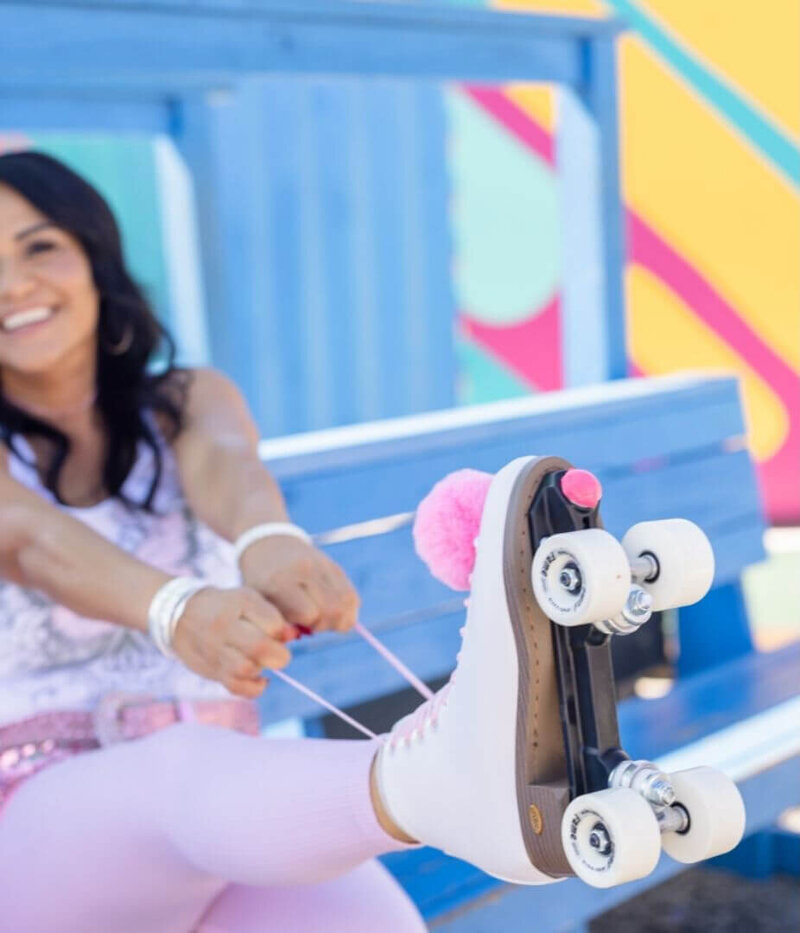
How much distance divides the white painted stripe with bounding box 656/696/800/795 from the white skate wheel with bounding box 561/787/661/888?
0.97m

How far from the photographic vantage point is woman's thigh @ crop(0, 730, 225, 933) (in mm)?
1179

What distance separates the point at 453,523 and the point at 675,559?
212 mm

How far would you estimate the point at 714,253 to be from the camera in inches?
196

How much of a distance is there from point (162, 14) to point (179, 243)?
2.85 ft

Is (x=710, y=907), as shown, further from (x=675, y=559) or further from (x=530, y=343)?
(x=530, y=343)

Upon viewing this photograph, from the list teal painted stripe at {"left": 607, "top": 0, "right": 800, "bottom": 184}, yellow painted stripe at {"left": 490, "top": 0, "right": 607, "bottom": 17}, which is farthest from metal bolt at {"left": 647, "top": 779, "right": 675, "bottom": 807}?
yellow painted stripe at {"left": 490, "top": 0, "right": 607, "bottom": 17}

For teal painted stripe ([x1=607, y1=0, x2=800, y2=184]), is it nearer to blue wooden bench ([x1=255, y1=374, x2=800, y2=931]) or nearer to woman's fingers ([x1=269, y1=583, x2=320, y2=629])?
blue wooden bench ([x1=255, y1=374, x2=800, y2=931])

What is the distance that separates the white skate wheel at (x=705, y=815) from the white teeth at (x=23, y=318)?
90 centimetres

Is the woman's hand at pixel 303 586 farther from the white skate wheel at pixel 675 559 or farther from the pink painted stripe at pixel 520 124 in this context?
the pink painted stripe at pixel 520 124

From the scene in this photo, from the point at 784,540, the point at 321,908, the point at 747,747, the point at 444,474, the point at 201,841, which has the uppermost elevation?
the point at 444,474

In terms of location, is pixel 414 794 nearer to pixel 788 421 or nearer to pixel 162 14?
pixel 162 14

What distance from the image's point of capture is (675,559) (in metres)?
0.96

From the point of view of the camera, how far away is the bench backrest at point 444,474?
1.89 metres

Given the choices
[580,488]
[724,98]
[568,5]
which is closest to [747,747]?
[580,488]
